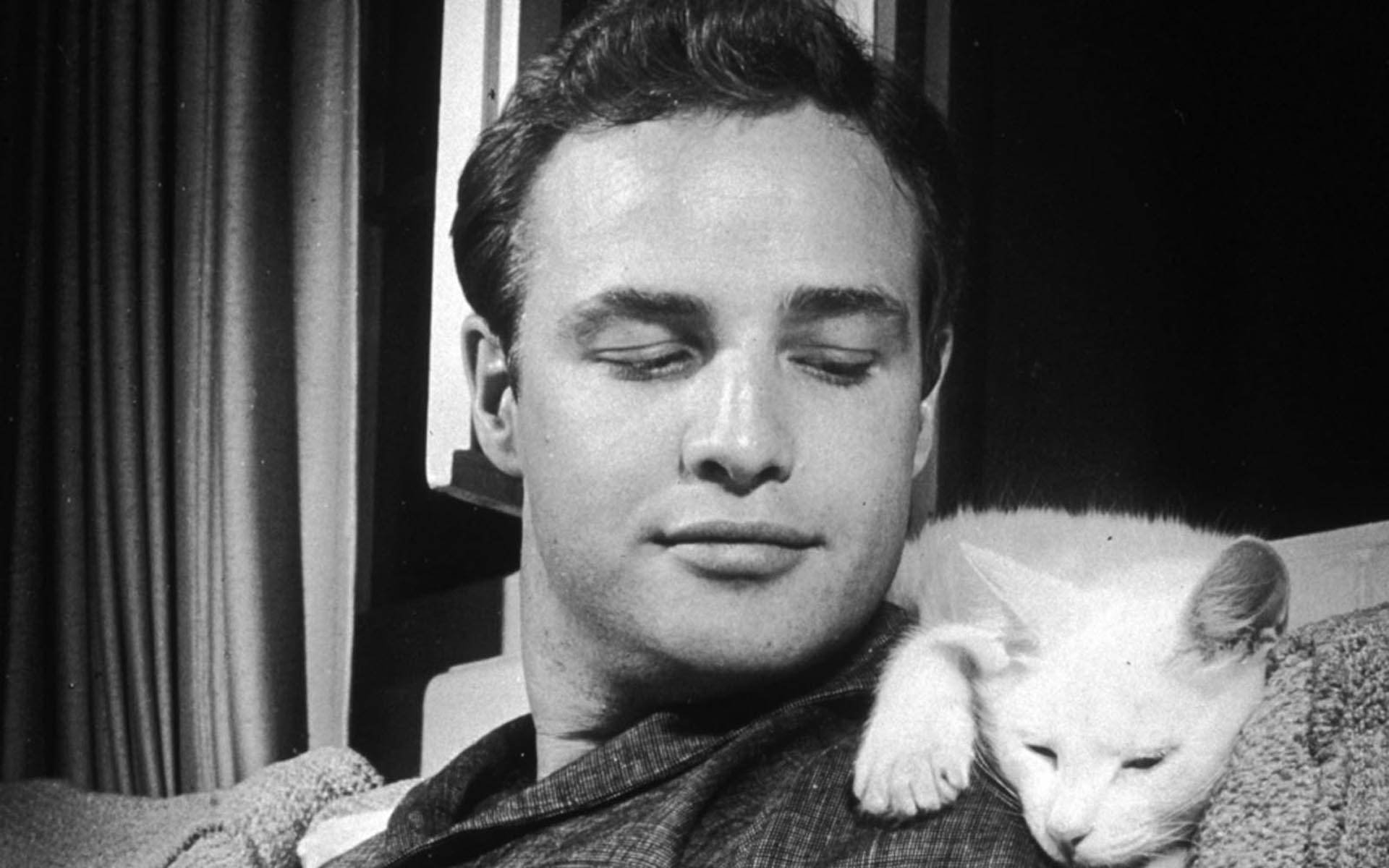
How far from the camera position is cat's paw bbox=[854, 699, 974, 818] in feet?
1.98

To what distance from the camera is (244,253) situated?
3.20 ft

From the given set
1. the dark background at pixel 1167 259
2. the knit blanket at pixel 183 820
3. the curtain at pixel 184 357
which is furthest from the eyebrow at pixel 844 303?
the knit blanket at pixel 183 820

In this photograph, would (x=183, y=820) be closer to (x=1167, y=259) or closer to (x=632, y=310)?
(x=632, y=310)

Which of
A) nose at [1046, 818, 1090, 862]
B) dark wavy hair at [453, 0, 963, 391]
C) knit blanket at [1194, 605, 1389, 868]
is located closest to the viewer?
knit blanket at [1194, 605, 1389, 868]

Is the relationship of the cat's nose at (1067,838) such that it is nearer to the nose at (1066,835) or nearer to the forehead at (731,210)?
the nose at (1066,835)

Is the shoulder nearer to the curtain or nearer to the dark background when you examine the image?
the dark background

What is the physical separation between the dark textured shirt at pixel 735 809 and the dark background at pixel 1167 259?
0.14 metres

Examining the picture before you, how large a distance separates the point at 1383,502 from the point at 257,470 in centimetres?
69

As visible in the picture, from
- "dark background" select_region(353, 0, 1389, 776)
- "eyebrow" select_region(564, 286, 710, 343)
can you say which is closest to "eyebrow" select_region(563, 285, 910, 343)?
"eyebrow" select_region(564, 286, 710, 343)

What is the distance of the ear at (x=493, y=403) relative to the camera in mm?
804

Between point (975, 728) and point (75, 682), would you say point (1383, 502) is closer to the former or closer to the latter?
point (975, 728)

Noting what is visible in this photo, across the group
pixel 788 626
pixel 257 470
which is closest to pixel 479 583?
pixel 257 470

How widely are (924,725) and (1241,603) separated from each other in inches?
5.7

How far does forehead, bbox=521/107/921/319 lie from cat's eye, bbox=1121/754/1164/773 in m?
0.24
